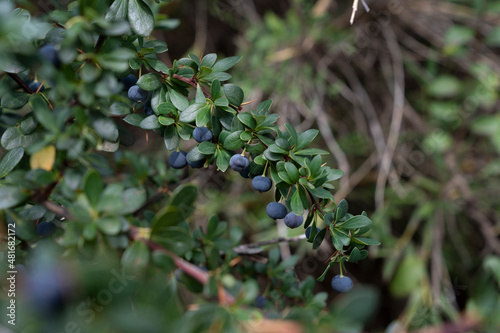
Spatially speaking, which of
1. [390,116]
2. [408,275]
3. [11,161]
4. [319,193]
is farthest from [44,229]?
[390,116]

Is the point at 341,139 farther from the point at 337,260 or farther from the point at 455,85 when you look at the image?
the point at 337,260

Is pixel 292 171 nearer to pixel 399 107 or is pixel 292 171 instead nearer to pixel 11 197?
pixel 11 197

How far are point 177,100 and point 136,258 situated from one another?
267 millimetres

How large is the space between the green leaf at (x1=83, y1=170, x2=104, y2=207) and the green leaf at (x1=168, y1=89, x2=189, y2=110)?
198 mm

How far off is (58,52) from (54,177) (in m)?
0.15

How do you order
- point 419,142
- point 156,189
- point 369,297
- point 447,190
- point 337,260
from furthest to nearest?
point 419,142 → point 447,190 → point 156,189 → point 337,260 → point 369,297

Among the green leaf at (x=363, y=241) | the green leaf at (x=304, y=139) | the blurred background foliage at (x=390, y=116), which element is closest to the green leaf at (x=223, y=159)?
the green leaf at (x=304, y=139)

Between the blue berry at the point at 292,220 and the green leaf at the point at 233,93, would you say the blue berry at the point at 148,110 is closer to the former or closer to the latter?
the green leaf at the point at 233,93

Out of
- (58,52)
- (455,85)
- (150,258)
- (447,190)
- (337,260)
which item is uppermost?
(58,52)

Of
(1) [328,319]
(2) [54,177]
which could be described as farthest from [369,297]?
(2) [54,177]

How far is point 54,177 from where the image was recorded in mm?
468

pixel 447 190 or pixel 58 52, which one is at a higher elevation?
pixel 58 52

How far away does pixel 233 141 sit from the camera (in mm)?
587

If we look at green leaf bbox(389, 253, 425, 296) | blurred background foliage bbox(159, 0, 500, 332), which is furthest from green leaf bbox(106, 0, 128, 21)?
green leaf bbox(389, 253, 425, 296)
